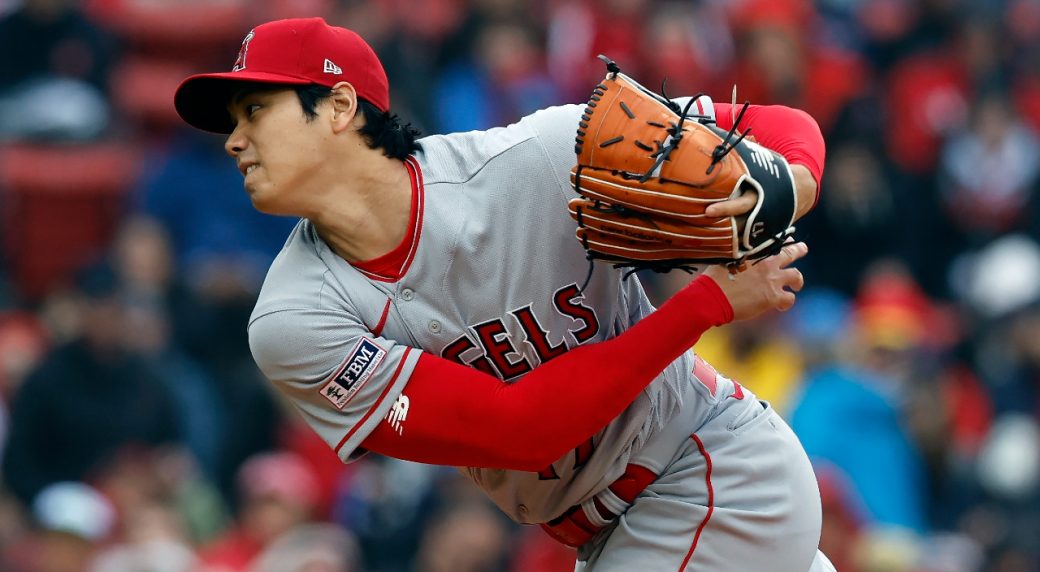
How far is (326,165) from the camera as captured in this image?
3.51 m

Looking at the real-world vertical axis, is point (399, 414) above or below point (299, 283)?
below

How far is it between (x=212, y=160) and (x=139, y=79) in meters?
0.98

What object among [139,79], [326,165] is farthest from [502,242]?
[139,79]

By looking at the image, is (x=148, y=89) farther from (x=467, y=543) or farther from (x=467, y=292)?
(x=467, y=292)

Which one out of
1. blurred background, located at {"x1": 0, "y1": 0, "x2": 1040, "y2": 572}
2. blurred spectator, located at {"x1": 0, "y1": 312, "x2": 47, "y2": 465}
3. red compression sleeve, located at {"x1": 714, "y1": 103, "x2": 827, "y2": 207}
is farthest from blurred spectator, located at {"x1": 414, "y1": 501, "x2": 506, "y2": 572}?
red compression sleeve, located at {"x1": 714, "y1": 103, "x2": 827, "y2": 207}

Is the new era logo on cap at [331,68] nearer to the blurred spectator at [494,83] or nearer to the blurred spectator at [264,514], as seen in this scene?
the blurred spectator at [264,514]

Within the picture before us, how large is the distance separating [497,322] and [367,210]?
0.37 metres

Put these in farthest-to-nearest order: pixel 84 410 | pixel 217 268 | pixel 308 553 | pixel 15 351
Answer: pixel 217 268
pixel 15 351
pixel 84 410
pixel 308 553

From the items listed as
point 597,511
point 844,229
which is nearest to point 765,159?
point 597,511

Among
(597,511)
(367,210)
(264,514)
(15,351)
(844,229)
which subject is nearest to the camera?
(367,210)

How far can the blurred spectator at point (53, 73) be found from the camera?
30.9 feet

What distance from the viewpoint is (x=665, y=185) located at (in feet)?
10.5

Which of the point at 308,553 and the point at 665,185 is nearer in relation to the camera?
the point at 665,185

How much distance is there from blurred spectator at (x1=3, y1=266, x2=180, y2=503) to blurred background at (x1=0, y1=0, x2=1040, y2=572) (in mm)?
13
